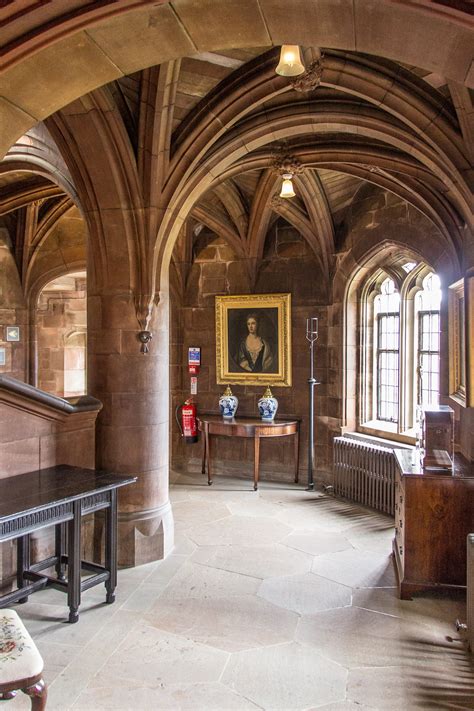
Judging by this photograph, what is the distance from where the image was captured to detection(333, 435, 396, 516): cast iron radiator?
648cm

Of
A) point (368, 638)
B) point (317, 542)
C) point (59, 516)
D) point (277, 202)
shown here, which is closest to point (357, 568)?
point (317, 542)

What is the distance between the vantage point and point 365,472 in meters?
6.82

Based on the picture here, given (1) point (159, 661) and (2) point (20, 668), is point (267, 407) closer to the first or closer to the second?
(1) point (159, 661)

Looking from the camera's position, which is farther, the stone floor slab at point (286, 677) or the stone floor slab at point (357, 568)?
the stone floor slab at point (357, 568)

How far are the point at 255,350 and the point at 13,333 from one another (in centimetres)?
417

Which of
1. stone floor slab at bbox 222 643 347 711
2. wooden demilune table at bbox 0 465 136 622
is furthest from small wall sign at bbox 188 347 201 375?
stone floor slab at bbox 222 643 347 711

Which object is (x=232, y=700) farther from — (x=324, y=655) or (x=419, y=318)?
(x=419, y=318)

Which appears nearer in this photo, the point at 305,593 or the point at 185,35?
the point at 185,35

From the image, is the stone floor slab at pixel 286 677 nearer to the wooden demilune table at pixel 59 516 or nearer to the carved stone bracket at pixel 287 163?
the wooden demilune table at pixel 59 516

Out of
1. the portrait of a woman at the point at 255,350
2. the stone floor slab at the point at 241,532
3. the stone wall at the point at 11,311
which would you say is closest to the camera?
the stone floor slab at the point at 241,532

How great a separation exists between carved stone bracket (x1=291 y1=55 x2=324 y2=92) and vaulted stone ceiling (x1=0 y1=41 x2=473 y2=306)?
0.16ft

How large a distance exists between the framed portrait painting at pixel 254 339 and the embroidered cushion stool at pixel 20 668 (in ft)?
19.7

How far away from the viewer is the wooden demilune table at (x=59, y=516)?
3.34 metres

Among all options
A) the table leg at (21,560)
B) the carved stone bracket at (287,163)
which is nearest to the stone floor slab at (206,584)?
the table leg at (21,560)
